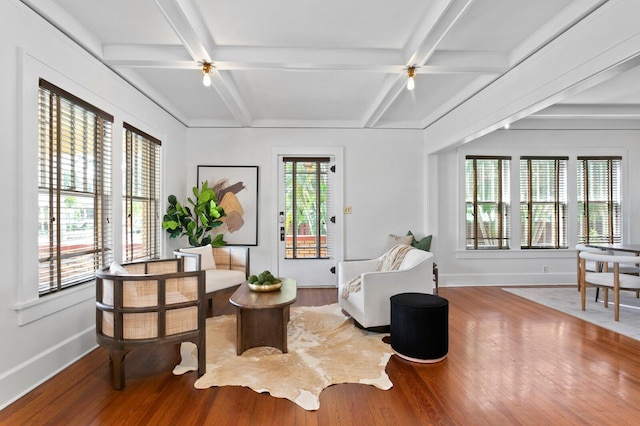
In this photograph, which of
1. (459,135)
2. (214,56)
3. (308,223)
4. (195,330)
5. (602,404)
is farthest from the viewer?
(308,223)

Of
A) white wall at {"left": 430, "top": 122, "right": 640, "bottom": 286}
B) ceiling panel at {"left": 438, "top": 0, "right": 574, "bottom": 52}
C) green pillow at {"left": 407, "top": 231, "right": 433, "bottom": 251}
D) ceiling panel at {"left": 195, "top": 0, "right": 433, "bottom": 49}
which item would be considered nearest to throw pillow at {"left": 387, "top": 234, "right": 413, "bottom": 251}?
green pillow at {"left": 407, "top": 231, "right": 433, "bottom": 251}

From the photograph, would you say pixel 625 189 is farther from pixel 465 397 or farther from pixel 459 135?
pixel 465 397

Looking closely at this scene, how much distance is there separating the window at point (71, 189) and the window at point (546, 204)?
6.01 meters

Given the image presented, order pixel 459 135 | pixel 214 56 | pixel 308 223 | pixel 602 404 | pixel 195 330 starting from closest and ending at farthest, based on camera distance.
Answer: pixel 602 404 → pixel 195 330 → pixel 214 56 → pixel 459 135 → pixel 308 223

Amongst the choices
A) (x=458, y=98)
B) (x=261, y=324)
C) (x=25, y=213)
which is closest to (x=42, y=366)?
(x=25, y=213)

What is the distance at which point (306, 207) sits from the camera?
5578 millimetres

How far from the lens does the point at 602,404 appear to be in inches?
86.2

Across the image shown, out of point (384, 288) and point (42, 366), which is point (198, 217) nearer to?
point (42, 366)

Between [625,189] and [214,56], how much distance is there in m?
6.67

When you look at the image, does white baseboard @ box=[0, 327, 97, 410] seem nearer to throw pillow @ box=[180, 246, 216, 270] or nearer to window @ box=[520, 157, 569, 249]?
throw pillow @ box=[180, 246, 216, 270]

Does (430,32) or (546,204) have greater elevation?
(430,32)

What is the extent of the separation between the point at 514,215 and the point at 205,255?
4.92 meters

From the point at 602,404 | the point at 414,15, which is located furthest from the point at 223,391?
the point at 414,15

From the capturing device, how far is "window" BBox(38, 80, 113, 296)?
2.56 m
